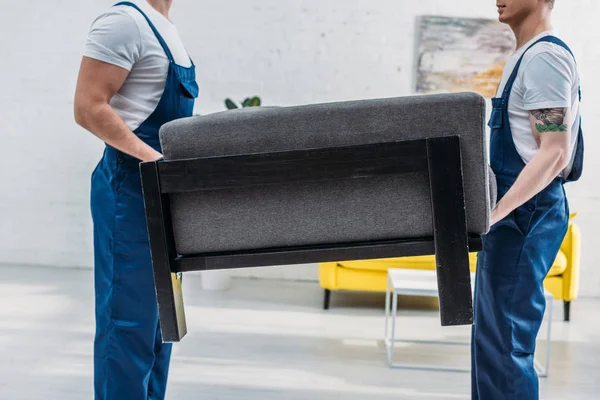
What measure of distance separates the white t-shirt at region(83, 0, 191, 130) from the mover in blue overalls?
0.9 inches

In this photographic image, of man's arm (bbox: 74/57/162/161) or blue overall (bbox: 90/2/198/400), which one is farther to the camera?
blue overall (bbox: 90/2/198/400)

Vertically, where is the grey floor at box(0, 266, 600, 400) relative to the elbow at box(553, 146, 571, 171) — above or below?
below

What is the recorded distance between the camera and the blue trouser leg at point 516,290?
1.87 m

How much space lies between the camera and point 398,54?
495 cm

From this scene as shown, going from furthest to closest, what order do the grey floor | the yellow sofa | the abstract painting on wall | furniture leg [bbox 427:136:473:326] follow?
the abstract painting on wall
the yellow sofa
the grey floor
furniture leg [bbox 427:136:473:326]

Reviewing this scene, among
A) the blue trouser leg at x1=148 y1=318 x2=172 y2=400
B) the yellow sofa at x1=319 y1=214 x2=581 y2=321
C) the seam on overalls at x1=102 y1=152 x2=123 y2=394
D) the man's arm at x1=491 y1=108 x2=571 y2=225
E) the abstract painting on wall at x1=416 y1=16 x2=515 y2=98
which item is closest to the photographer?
the man's arm at x1=491 y1=108 x2=571 y2=225

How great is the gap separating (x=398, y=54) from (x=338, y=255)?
155 inches

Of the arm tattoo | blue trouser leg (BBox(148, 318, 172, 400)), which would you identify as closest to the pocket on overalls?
the arm tattoo

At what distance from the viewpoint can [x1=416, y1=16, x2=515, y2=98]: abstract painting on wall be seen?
487cm

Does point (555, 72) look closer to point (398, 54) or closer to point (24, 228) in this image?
point (398, 54)

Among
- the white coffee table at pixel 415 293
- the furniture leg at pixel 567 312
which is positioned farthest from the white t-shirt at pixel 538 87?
the furniture leg at pixel 567 312

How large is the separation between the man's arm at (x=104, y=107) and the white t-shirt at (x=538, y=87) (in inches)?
38.6

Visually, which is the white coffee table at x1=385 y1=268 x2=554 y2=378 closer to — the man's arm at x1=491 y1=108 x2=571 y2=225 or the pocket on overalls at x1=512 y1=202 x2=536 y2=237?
the pocket on overalls at x1=512 y1=202 x2=536 y2=237

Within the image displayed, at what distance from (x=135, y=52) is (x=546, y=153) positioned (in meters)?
1.10
